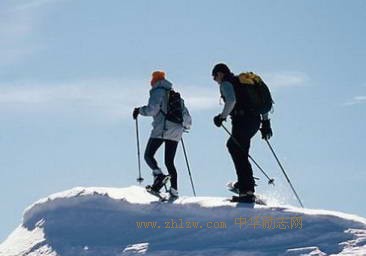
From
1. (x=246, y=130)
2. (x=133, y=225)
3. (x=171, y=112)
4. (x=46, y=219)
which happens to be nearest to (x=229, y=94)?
(x=246, y=130)

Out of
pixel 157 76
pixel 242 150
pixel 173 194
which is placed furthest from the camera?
pixel 157 76

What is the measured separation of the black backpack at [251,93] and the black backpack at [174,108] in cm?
177

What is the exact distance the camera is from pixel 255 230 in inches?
546

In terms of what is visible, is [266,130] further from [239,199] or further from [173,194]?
[173,194]

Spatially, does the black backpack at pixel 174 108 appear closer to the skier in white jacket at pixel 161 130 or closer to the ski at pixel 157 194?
the skier in white jacket at pixel 161 130

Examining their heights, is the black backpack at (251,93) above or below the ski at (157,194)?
above

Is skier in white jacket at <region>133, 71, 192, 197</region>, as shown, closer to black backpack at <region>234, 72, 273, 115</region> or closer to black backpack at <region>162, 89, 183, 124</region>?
black backpack at <region>162, 89, 183, 124</region>

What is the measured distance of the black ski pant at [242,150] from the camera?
14953 millimetres

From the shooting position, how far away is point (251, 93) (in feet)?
49.1

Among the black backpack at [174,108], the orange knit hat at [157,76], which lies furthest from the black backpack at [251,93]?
the orange knit hat at [157,76]

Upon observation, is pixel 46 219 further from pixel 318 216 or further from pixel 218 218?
pixel 318 216

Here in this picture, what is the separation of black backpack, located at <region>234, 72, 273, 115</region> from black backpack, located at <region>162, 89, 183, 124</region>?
69.5 inches

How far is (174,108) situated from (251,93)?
6.65 ft

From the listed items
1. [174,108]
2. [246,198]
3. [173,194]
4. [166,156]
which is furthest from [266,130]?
[173,194]
